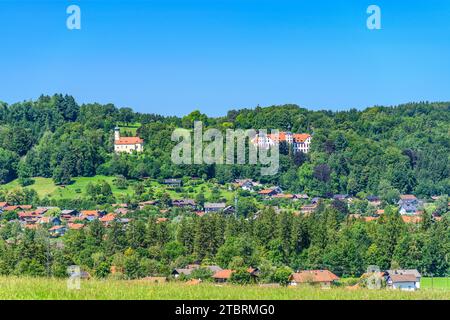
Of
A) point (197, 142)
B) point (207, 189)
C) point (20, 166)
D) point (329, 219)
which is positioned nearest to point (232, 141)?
point (197, 142)

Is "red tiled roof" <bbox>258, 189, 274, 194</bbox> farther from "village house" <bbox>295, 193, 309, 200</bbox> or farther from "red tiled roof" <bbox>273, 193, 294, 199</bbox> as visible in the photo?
"village house" <bbox>295, 193, 309, 200</bbox>

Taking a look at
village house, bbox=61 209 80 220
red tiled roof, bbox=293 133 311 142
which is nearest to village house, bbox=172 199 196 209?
village house, bbox=61 209 80 220


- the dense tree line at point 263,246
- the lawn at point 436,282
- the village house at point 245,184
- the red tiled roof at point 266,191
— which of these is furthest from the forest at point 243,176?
the red tiled roof at point 266,191

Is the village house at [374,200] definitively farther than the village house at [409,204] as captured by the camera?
Answer: Yes

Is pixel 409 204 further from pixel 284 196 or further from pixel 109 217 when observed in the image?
pixel 109 217

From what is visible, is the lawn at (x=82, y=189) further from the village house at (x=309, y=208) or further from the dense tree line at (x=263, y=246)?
the dense tree line at (x=263, y=246)
